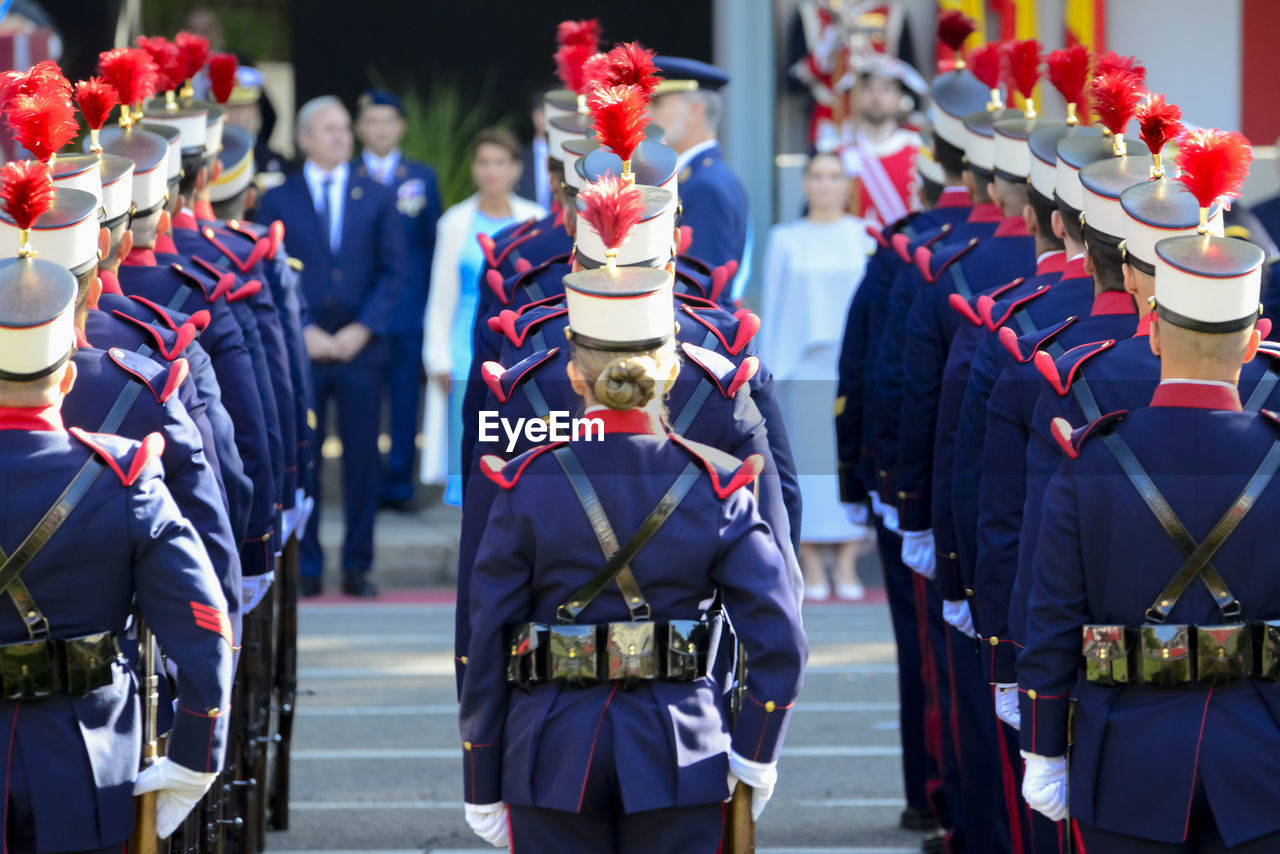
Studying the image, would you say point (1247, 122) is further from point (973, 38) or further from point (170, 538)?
point (170, 538)

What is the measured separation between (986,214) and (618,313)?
2598 mm

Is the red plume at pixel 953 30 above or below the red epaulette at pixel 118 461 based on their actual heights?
above

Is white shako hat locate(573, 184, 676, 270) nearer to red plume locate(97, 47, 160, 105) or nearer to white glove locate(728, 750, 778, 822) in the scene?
white glove locate(728, 750, 778, 822)

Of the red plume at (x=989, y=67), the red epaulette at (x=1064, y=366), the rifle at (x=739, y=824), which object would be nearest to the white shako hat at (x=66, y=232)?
the rifle at (x=739, y=824)

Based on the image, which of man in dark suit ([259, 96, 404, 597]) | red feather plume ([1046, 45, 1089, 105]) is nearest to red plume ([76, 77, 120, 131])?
red feather plume ([1046, 45, 1089, 105])

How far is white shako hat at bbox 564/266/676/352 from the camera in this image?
3668mm

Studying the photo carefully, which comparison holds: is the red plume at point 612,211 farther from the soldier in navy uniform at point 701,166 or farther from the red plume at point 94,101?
the soldier in navy uniform at point 701,166

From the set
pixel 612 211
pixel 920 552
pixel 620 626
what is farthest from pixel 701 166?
pixel 620 626

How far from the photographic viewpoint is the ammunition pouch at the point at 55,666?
3.55 metres

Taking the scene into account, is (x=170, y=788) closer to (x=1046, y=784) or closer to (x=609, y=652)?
(x=609, y=652)

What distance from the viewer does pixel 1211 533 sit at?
3564 millimetres

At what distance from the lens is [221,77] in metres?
7.09

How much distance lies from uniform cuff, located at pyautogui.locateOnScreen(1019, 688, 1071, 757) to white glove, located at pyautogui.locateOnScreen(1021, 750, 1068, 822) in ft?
0.07

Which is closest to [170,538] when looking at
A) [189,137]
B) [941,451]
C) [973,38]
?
[941,451]
